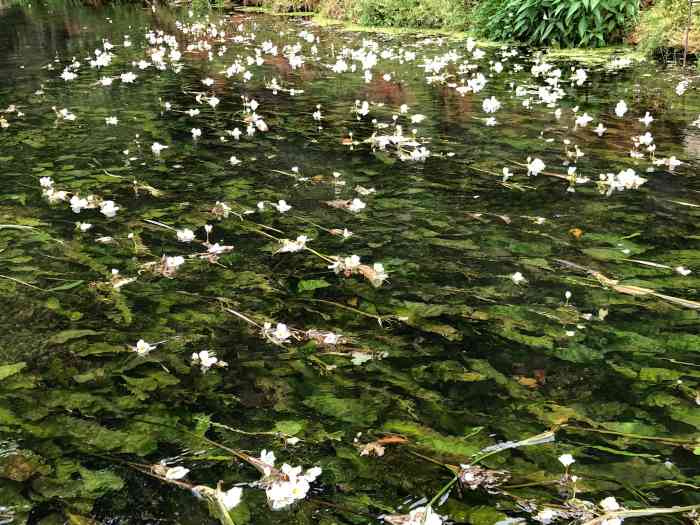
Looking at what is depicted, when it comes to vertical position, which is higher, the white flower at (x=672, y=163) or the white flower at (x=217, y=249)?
the white flower at (x=672, y=163)

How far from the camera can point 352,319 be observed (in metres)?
3.20

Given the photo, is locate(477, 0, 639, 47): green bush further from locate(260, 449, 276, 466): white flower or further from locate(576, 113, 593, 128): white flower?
locate(260, 449, 276, 466): white flower

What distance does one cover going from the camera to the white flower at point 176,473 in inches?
84.7

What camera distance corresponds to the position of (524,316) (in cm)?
316

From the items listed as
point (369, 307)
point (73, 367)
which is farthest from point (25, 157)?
point (369, 307)

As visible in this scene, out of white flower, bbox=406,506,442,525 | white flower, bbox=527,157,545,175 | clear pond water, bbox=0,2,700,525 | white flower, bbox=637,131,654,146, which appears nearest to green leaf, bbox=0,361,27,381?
clear pond water, bbox=0,2,700,525

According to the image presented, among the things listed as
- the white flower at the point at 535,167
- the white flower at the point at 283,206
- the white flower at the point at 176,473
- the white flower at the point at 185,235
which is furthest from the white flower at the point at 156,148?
the white flower at the point at 176,473

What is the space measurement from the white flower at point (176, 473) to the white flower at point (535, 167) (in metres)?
4.10

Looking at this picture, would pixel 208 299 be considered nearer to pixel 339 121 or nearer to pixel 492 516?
pixel 492 516

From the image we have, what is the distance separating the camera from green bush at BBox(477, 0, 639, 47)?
12.0m

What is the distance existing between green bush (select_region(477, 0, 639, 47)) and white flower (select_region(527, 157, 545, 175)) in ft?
26.3

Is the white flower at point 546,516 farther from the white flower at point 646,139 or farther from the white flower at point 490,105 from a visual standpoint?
the white flower at point 490,105

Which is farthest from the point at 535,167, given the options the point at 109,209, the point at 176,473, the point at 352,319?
the point at 176,473

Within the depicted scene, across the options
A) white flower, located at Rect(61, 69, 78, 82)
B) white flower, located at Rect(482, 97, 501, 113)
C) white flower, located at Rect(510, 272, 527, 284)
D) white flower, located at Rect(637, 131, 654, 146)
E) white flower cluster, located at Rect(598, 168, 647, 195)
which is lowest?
white flower, located at Rect(510, 272, 527, 284)
